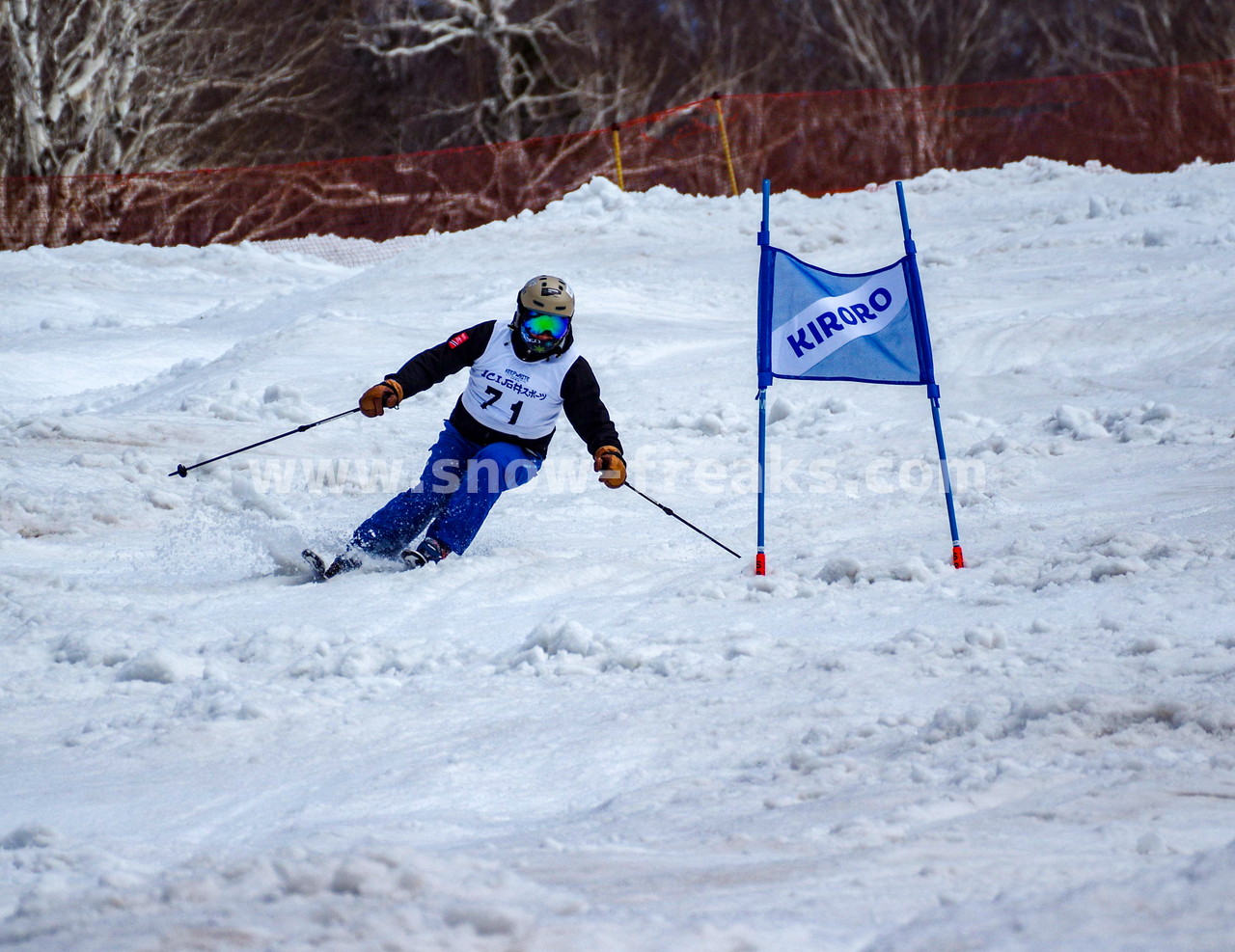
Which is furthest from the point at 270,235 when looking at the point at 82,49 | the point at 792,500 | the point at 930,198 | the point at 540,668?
the point at 540,668

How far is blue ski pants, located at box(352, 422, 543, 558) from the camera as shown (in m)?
6.01

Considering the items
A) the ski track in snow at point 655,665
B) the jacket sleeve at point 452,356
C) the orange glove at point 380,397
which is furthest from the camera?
the jacket sleeve at point 452,356

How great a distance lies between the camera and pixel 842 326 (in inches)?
228

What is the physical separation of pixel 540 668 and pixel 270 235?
56.1 feet

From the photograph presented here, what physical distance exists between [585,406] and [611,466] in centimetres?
41

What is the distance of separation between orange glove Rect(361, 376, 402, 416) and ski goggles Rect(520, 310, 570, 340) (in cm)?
66

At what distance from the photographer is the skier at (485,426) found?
595 cm

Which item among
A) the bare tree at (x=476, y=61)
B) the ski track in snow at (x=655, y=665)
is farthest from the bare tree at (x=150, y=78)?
the ski track in snow at (x=655, y=665)

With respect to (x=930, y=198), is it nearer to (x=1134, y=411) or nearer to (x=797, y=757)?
(x=1134, y=411)

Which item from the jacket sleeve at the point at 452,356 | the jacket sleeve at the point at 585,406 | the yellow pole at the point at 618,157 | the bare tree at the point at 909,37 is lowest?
the jacket sleeve at the point at 585,406

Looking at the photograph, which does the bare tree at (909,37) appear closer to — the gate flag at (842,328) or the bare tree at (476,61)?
the bare tree at (476,61)

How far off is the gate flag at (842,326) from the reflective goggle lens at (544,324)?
3.05 feet

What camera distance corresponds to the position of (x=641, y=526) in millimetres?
7355

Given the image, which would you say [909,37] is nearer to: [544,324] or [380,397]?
[544,324]
